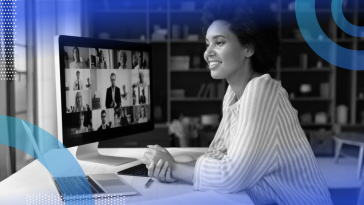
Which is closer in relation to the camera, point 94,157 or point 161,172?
point 161,172

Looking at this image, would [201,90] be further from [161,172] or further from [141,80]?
[161,172]

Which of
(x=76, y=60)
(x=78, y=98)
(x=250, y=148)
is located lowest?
(x=250, y=148)

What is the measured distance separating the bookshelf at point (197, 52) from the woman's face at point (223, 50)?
2.88 m

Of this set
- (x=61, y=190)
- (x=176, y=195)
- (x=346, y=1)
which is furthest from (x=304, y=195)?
(x=346, y=1)

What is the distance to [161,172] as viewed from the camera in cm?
96

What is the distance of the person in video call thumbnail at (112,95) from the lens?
4.04 feet

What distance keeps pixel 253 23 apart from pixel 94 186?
649 mm

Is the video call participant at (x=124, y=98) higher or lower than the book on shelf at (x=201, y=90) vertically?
higher

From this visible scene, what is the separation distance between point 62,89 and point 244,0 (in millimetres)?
620

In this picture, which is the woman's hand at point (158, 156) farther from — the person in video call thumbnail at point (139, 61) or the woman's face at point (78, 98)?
the person in video call thumbnail at point (139, 61)
